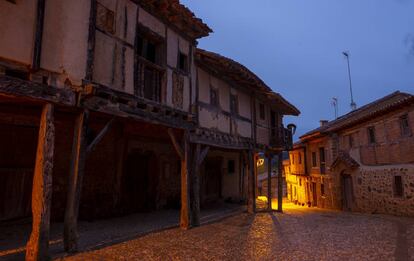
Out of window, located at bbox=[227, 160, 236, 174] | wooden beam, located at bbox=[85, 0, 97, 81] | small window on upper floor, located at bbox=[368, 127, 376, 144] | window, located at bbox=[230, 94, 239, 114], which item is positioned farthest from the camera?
window, located at bbox=[227, 160, 236, 174]

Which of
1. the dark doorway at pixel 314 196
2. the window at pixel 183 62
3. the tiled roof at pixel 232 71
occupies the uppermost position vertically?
the tiled roof at pixel 232 71

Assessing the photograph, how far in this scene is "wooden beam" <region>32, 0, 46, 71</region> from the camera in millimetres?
5270

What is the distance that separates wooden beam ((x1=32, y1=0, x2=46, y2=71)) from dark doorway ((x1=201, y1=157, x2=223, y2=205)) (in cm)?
1057

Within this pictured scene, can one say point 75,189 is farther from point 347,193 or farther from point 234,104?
point 347,193

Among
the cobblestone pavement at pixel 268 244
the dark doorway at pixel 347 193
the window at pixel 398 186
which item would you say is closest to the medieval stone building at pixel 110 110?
the cobblestone pavement at pixel 268 244

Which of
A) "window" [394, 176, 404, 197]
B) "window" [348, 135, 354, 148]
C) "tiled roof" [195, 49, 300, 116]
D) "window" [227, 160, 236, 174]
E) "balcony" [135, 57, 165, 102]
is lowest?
"window" [394, 176, 404, 197]

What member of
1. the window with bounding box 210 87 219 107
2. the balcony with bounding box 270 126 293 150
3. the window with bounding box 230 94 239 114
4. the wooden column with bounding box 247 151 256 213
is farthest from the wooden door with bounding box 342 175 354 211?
the window with bounding box 210 87 219 107

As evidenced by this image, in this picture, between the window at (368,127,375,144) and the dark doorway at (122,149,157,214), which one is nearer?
the dark doorway at (122,149,157,214)

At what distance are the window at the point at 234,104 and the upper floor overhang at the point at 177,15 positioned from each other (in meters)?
3.43

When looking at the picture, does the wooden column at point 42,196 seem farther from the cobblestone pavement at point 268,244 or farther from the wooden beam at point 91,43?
the wooden beam at point 91,43

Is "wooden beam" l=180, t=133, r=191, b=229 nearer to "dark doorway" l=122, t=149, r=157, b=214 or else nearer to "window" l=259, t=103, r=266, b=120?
"dark doorway" l=122, t=149, r=157, b=214

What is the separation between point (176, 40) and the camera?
914cm

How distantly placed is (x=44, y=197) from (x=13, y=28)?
2.97 metres

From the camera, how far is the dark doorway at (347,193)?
18541 millimetres
